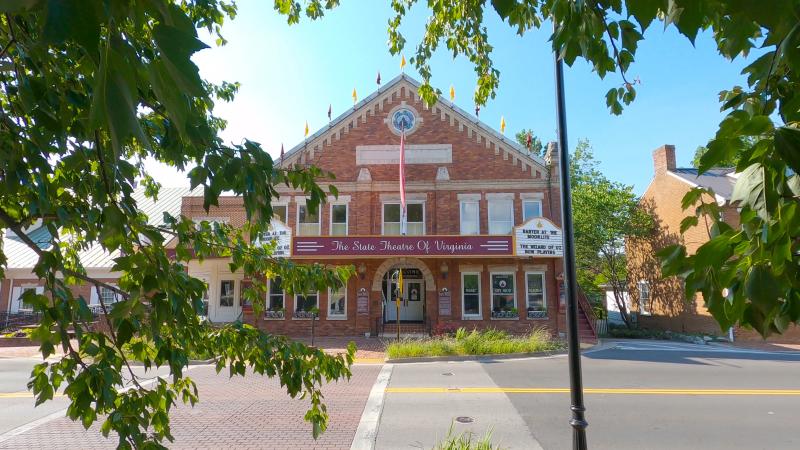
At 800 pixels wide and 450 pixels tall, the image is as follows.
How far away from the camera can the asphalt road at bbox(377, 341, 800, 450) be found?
24.0 feet

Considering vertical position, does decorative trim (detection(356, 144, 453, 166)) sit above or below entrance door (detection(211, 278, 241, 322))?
above

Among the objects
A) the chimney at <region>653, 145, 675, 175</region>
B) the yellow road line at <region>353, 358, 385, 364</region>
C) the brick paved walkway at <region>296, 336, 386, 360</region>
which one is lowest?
the yellow road line at <region>353, 358, 385, 364</region>

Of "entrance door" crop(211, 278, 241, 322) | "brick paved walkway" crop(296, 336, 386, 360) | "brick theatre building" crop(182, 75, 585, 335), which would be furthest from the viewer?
"entrance door" crop(211, 278, 241, 322)

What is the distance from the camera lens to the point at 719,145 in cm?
A: 127

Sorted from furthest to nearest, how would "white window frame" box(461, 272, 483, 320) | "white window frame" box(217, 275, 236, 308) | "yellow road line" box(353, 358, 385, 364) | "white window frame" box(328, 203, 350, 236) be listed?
"white window frame" box(217, 275, 236, 308) → "white window frame" box(328, 203, 350, 236) → "white window frame" box(461, 272, 483, 320) → "yellow road line" box(353, 358, 385, 364)

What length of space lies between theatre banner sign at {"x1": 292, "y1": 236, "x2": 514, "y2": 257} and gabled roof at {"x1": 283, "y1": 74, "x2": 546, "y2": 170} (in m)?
4.79

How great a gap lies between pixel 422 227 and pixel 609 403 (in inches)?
522

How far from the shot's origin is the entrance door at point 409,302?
22.4 m

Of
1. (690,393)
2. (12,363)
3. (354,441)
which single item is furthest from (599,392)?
(12,363)

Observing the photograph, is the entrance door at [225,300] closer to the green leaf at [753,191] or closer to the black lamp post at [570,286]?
the black lamp post at [570,286]

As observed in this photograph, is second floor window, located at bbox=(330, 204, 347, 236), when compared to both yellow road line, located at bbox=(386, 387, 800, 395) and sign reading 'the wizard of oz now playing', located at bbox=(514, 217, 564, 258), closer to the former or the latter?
sign reading 'the wizard of oz now playing', located at bbox=(514, 217, 564, 258)

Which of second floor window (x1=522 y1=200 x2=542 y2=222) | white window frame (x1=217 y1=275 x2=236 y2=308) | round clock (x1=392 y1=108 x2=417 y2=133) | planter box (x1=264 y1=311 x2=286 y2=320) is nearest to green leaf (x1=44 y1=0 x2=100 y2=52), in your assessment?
planter box (x1=264 y1=311 x2=286 y2=320)

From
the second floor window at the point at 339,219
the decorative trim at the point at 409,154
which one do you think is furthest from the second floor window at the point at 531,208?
the second floor window at the point at 339,219

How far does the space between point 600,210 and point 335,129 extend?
15622mm
